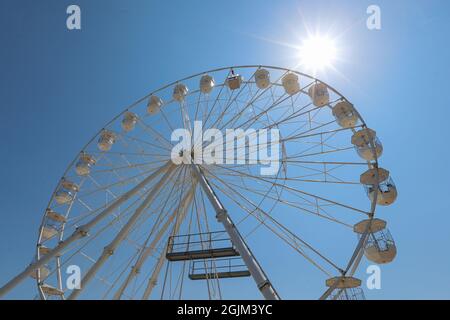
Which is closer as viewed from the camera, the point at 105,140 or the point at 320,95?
the point at 320,95

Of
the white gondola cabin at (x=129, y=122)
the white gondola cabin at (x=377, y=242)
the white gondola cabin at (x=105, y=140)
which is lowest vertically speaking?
the white gondola cabin at (x=377, y=242)

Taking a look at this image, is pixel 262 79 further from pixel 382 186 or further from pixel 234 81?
pixel 382 186

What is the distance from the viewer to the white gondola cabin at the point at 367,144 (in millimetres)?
12977

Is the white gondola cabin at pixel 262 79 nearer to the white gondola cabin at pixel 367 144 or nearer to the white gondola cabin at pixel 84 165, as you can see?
the white gondola cabin at pixel 367 144

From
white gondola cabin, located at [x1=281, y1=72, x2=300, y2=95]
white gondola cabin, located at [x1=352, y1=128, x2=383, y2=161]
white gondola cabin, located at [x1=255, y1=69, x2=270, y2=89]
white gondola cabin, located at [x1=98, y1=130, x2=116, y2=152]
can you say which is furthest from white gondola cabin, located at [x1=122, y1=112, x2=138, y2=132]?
white gondola cabin, located at [x1=352, y1=128, x2=383, y2=161]

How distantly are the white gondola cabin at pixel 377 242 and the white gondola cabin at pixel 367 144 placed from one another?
2.54 meters

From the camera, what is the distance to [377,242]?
11.2 metres

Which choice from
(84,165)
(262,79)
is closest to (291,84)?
(262,79)

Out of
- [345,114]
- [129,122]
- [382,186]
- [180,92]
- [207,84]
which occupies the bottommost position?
[382,186]

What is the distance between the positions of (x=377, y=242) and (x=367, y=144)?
3.71m

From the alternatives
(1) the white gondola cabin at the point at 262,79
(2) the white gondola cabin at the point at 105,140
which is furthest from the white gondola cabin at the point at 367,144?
(2) the white gondola cabin at the point at 105,140

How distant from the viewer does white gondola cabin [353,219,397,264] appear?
11141 mm
